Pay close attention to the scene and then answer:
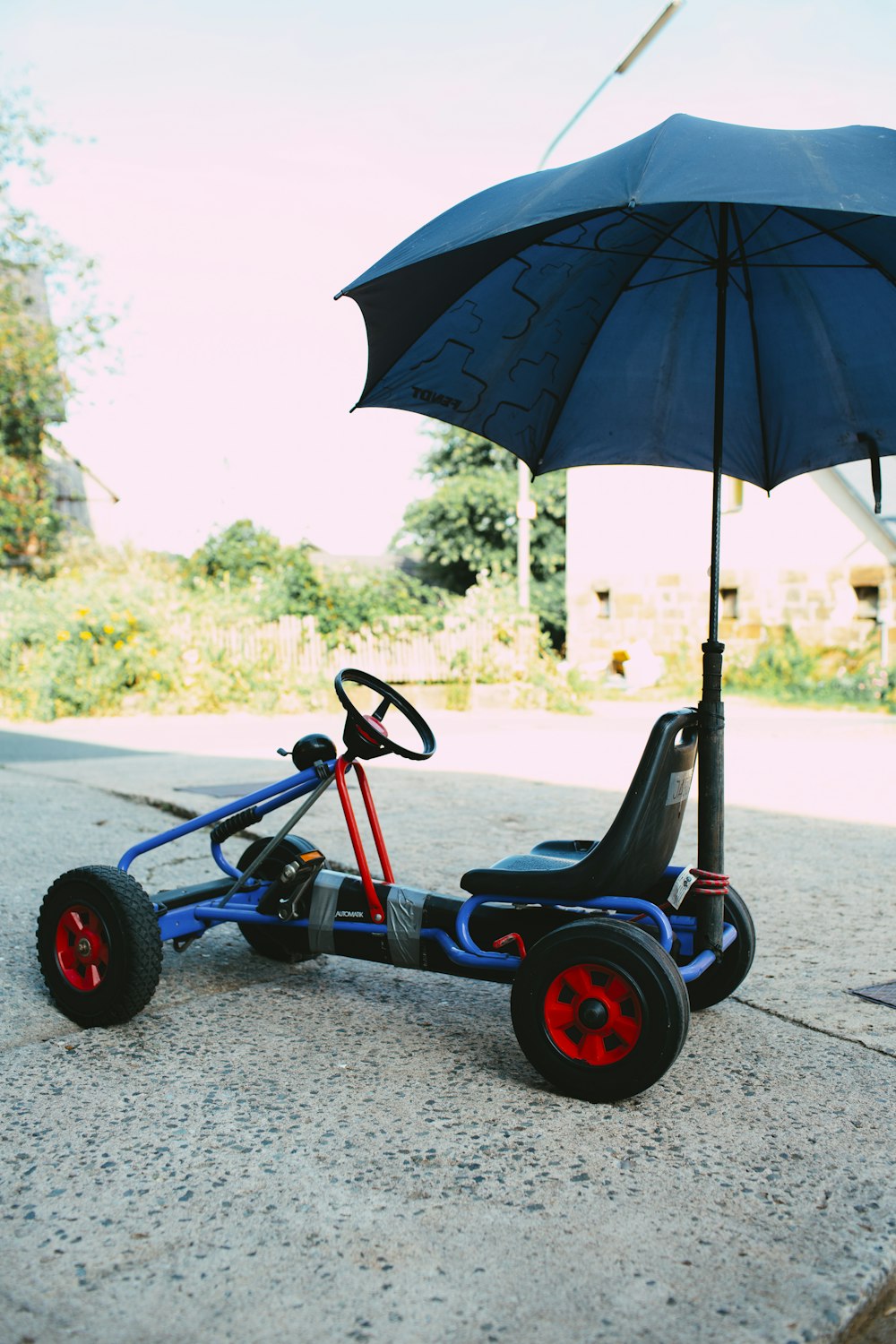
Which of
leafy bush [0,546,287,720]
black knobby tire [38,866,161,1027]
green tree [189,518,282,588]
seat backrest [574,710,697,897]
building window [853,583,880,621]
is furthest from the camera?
green tree [189,518,282,588]

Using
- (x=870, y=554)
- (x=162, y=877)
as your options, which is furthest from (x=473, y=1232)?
(x=870, y=554)

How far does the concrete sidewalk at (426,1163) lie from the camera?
6.44 ft

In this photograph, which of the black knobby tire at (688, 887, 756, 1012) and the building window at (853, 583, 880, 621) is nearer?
the black knobby tire at (688, 887, 756, 1012)

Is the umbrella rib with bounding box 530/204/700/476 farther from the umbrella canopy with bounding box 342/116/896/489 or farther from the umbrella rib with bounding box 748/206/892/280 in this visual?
the umbrella rib with bounding box 748/206/892/280

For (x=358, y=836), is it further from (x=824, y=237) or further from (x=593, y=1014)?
(x=824, y=237)

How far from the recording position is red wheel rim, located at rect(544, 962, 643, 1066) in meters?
2.74

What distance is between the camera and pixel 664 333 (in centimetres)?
382

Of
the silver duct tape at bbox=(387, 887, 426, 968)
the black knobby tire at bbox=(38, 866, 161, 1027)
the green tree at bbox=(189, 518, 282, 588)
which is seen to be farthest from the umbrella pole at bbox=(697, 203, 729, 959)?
the green tree at bbox=(189, 518, 282, 588)

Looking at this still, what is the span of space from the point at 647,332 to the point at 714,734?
4.91 ft

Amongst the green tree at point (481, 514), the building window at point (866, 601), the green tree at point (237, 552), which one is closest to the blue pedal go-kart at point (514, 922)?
the building window at point (866, 601)

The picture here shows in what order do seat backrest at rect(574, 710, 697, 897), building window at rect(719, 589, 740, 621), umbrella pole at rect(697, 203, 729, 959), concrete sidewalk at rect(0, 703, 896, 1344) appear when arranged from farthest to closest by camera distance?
building window at rect(719, 589, 740, 621), umbrella pole at rect(697, 203, 729, 959), seat backrest at rect(574, 710, 697, 897), concrete sidewalk at rect(0, 703, 896, 1344)

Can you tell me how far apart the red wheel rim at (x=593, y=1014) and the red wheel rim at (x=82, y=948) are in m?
1.31

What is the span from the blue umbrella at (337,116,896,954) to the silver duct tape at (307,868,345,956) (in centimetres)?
107

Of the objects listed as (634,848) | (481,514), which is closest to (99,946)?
(634,848)
